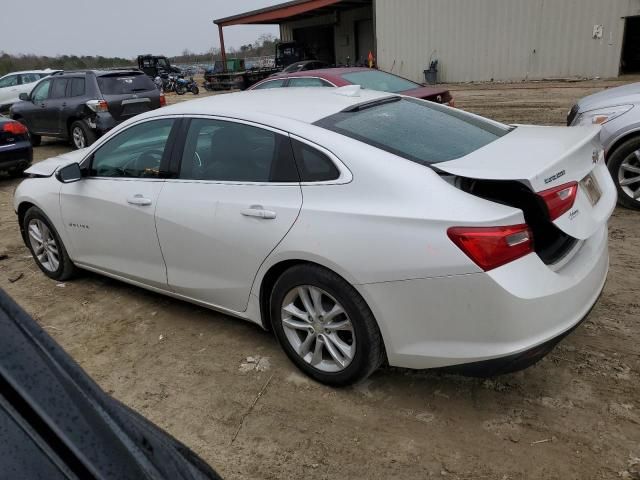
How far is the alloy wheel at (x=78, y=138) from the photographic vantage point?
11.3m

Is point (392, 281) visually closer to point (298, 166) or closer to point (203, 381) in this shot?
point (298, 166)

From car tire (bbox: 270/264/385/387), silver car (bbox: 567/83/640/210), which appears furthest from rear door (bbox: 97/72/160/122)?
car tire (bbox: 270/264/385/387)

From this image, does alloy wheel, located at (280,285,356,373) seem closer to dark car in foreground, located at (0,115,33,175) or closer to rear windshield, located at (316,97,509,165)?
rear windshield, located at (316,97,509,165)

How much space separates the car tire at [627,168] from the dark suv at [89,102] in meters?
9.02

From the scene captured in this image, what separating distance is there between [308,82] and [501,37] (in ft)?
50.1

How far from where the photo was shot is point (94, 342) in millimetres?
3756

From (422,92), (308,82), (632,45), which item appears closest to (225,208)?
(422,92)

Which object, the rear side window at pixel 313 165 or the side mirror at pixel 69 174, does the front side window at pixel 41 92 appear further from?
the rear side window at pixel 313 165

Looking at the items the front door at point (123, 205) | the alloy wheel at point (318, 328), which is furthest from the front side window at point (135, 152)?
the alloy wheel at point (318, 328)

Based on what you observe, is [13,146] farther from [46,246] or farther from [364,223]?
[364,223]

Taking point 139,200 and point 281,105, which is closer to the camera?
point 281,105

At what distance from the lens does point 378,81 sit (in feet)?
30.5

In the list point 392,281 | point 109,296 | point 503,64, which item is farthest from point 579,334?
point 503,64

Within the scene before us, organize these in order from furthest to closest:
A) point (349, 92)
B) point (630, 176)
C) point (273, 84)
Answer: point (273, 84) → point (630, 176) → point (349, 92)
